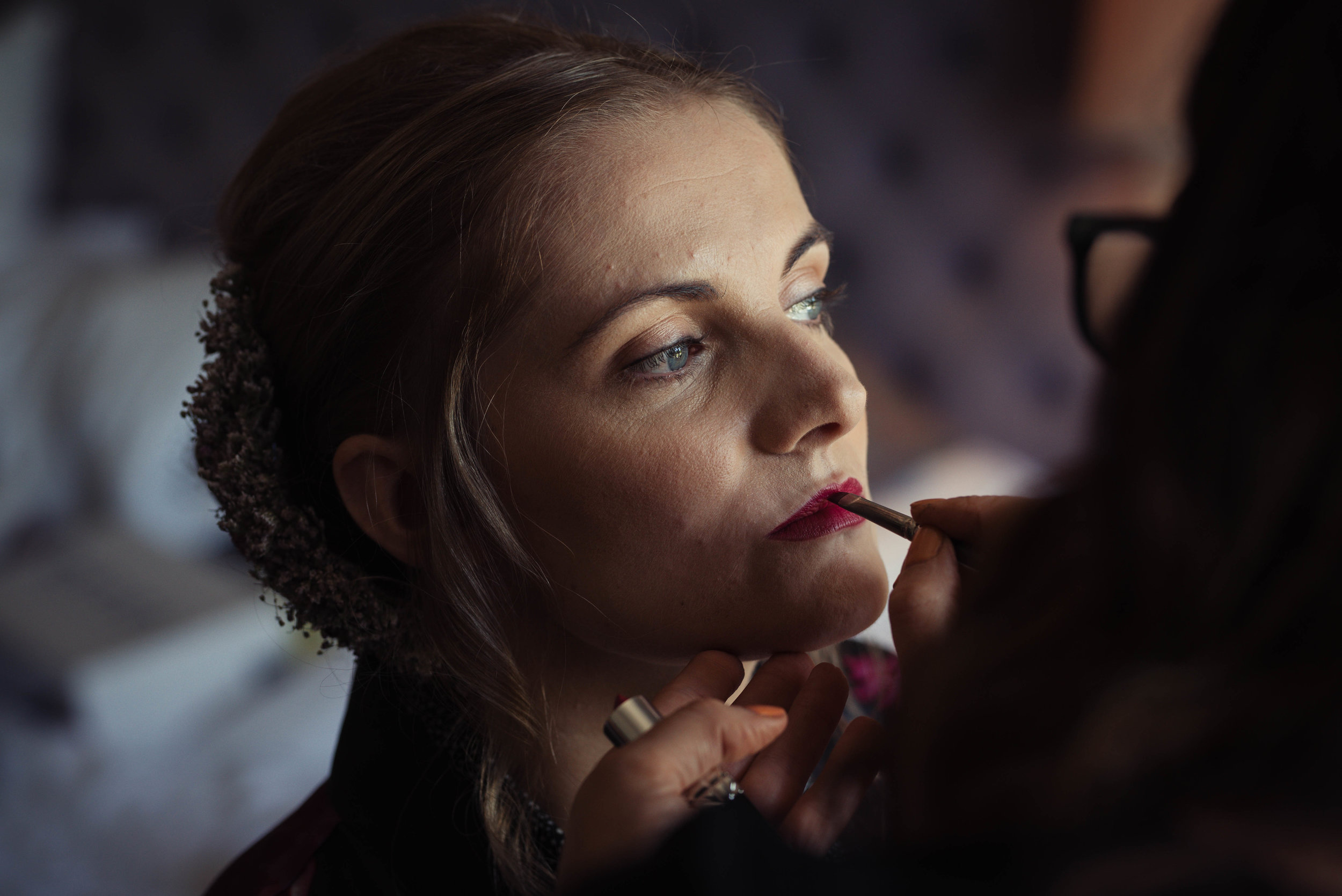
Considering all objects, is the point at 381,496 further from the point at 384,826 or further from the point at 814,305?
the point at 814,305

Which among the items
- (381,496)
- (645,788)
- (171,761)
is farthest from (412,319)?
(171,761)

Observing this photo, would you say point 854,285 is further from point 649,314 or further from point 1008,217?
point 649,314

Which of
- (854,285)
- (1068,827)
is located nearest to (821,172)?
(854,285)

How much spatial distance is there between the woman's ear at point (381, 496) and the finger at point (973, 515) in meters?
0.40

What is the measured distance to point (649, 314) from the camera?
2.06ft

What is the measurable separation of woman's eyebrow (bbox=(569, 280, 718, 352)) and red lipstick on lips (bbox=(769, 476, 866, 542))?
16 centimetres

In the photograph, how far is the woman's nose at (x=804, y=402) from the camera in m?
0.62

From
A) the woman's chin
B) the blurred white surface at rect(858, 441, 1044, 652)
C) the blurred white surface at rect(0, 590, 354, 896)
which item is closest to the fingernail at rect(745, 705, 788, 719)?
the woman's chin

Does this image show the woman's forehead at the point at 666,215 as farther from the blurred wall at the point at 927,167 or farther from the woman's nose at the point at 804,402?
the blurred wall at the point at 927,167

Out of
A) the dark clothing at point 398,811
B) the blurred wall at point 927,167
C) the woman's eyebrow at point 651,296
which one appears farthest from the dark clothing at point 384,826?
the blurred wall at point 927,167

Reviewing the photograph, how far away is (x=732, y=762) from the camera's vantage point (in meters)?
0.49

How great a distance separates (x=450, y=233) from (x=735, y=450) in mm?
268

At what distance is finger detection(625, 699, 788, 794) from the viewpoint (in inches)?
17.8

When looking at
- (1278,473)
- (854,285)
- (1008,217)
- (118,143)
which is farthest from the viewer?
(118,143)
